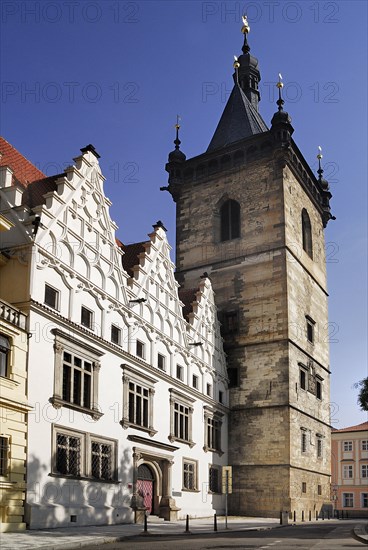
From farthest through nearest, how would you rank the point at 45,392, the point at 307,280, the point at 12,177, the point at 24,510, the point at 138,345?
1. the point at 307,280
2. the point at 138,345
3. the point at 12,177
4. the point at 45,392
5. the point at 24,510

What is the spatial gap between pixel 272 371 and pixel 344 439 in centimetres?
4172

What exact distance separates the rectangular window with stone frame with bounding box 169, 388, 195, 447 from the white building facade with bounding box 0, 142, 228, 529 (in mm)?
72

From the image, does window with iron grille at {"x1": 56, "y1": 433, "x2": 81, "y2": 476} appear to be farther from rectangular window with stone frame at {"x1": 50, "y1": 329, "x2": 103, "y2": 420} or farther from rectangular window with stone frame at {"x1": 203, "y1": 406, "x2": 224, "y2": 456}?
rectangular window with stone frame at {"x1": 203, "y1": 406, "x2": 224, "y2": 456}

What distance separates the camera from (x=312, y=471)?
43188 millimetres

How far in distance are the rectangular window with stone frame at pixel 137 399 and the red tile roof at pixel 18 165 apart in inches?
344

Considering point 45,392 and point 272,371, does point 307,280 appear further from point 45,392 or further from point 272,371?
point 45,392

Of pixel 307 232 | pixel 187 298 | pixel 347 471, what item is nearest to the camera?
pixel 187 298

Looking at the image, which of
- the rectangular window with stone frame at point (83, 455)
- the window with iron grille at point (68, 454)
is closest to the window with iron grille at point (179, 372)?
the rectangular window with stone frame at point (83, 455)

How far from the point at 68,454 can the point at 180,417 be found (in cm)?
1090

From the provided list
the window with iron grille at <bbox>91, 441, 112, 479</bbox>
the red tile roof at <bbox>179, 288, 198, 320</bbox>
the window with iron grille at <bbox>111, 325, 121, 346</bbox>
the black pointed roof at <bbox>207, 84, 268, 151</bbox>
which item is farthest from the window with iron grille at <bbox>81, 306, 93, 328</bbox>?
the black pointed roof at <bbox>207, 84, 268, 151</bbox>

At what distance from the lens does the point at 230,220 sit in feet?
153

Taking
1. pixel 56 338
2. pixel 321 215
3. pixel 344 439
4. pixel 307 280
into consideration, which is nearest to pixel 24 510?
pixel 56 338

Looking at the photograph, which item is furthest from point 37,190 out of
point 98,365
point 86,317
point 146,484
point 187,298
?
point 187,298

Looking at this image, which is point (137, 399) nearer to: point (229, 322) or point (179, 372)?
point (179, 372)
